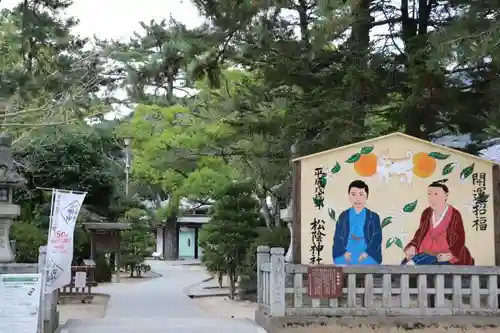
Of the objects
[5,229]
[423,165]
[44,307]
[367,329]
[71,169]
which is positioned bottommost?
[367,329]

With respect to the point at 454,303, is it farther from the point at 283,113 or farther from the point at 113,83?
the point at 113,83

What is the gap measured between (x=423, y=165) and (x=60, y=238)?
19.9 feet

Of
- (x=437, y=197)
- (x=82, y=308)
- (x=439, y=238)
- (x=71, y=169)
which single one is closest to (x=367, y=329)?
(x=439, y=238)

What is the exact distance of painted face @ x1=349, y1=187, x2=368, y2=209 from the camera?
422 inches

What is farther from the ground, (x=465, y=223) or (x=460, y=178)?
(x=460, y=178)

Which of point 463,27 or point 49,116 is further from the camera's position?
point 49,116

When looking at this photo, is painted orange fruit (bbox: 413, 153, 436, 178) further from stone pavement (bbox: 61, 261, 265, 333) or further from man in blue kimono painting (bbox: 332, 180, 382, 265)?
stone pavement (bbox: 61, 261, 265, 333)

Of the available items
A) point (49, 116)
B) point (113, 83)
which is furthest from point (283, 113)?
point (113, 83)

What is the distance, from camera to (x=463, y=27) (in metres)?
9.84

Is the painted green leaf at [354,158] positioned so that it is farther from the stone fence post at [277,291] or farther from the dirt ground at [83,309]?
the dirt ground at [83,309]

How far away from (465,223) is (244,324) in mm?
4089

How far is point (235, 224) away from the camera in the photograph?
18.6m

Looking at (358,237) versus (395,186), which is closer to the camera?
(358,237)

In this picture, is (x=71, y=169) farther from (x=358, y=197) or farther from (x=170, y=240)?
(x=170, y=240)
